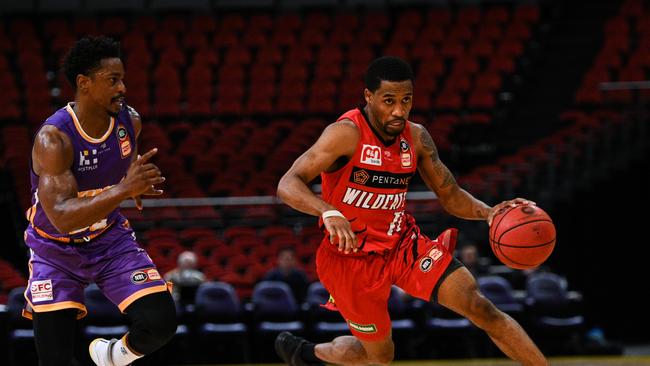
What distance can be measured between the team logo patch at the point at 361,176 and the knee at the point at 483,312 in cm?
92

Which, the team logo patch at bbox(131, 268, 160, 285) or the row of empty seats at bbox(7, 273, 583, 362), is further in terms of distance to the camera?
the row of empty seats at bbox(7, 273, 583, 362)

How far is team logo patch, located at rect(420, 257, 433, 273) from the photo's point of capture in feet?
19.2

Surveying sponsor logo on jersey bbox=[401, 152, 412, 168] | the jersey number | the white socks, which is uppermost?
sponsor logo on jersey bbox=[401, 152, 412, 168]

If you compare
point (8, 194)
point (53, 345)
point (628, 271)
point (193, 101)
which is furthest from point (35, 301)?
point (193, 101)

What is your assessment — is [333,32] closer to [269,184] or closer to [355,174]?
[269,184]

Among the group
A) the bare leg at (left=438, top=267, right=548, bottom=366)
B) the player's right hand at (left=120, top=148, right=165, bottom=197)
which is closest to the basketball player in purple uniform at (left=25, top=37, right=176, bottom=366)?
the player's right hand at (left=120, top=148, right=165, bottom=197)

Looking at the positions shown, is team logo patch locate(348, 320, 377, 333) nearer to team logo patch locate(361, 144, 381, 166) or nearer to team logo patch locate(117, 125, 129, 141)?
team logo patch locate(361, 144, 381, 166)

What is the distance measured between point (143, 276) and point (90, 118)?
934 mm

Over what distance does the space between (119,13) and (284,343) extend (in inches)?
685

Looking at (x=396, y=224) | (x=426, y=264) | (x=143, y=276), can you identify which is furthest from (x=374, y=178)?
(x=143, y=276)

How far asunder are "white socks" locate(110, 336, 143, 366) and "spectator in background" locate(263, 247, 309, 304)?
5.74m

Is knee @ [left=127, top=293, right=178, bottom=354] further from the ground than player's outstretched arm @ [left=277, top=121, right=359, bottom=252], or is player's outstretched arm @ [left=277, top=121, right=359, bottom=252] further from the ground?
player's outstretched arm @ [left=277, top=121, right=359, bottom=252]

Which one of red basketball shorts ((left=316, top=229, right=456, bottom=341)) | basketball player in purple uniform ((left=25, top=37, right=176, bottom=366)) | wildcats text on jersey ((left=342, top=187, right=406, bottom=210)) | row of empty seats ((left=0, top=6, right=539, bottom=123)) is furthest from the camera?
row of empty seats ((left=0, top=6, right=539, bottom=123))

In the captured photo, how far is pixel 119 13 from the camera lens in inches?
903
